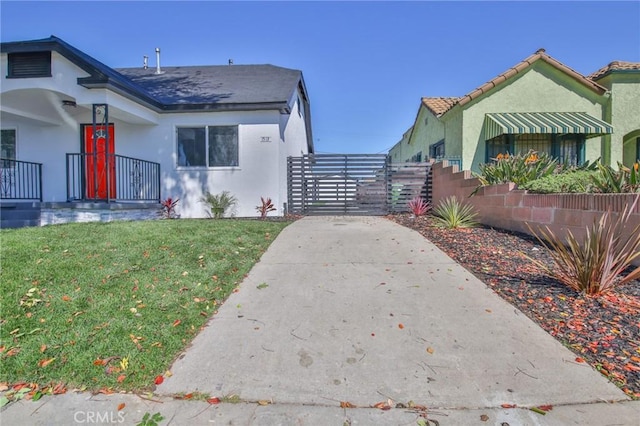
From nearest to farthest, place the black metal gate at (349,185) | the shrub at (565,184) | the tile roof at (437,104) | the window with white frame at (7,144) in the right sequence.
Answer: the shrub at (565,184) → the window with white frame at (7,144) → the black metal gate at (349,185) → the tile roof at (437,104)

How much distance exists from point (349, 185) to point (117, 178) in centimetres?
683

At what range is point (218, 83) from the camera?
1238cm

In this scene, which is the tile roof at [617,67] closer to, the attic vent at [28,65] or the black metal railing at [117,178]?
the black metal railing at [117,178]

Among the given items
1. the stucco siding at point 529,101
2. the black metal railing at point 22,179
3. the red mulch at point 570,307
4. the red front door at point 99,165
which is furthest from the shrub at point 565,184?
the black metal railing at point 22,179

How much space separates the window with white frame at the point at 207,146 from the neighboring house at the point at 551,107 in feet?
26.0

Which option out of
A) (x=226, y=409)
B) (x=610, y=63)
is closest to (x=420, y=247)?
(x=226, y=409)

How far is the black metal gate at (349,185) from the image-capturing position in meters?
11.2

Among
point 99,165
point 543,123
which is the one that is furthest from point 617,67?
point 99,165

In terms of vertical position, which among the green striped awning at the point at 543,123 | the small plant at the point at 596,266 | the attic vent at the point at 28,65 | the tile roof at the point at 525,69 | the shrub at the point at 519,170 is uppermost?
the tile roof at the point at 525,69

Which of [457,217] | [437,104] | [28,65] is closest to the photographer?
[457,217]

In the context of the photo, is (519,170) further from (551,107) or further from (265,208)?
(551,107)

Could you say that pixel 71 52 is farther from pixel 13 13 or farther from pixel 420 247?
pixel 420 247

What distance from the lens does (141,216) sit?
32.2 ft

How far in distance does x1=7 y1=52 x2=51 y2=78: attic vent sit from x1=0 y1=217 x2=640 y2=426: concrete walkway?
8346 millimetres
